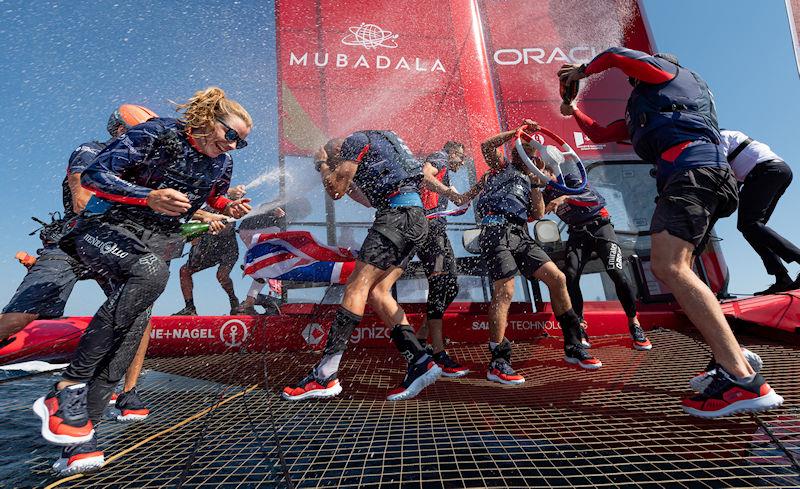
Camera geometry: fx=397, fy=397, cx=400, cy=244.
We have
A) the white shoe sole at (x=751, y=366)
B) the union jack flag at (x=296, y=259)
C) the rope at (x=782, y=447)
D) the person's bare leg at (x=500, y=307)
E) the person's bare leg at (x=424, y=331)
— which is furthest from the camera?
the union jack flag at (x=296, y=259)

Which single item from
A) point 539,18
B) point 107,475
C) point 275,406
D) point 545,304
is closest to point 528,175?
point 545,304

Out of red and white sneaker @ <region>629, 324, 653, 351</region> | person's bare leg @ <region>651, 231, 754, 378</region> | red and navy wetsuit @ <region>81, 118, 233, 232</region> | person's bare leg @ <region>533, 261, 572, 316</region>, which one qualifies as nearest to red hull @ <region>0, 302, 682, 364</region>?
red and white sneaker @ <region>629, 324, 653, 351</region>

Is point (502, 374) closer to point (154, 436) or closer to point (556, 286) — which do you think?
point (556, 286)

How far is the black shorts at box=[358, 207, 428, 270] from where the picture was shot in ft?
7.18

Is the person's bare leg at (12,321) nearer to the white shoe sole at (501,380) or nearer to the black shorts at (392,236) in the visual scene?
the black shorts at (392,236)

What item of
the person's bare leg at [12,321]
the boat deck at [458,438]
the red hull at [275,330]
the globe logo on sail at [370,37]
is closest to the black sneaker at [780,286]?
the red hull at [275,330]

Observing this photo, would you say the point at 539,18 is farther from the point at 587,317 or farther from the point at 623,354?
the point at 623,354

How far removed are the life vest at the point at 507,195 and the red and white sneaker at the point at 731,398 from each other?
1535 mm

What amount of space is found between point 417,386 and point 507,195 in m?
1.49

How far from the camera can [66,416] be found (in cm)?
136

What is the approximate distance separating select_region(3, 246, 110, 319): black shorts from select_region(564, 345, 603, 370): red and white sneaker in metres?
2.94

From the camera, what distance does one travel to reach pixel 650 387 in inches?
80.9

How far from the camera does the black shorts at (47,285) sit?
2041 mm

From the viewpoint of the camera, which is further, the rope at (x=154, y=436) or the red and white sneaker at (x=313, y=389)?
the red and white sneaker at (x=313, y=389)
